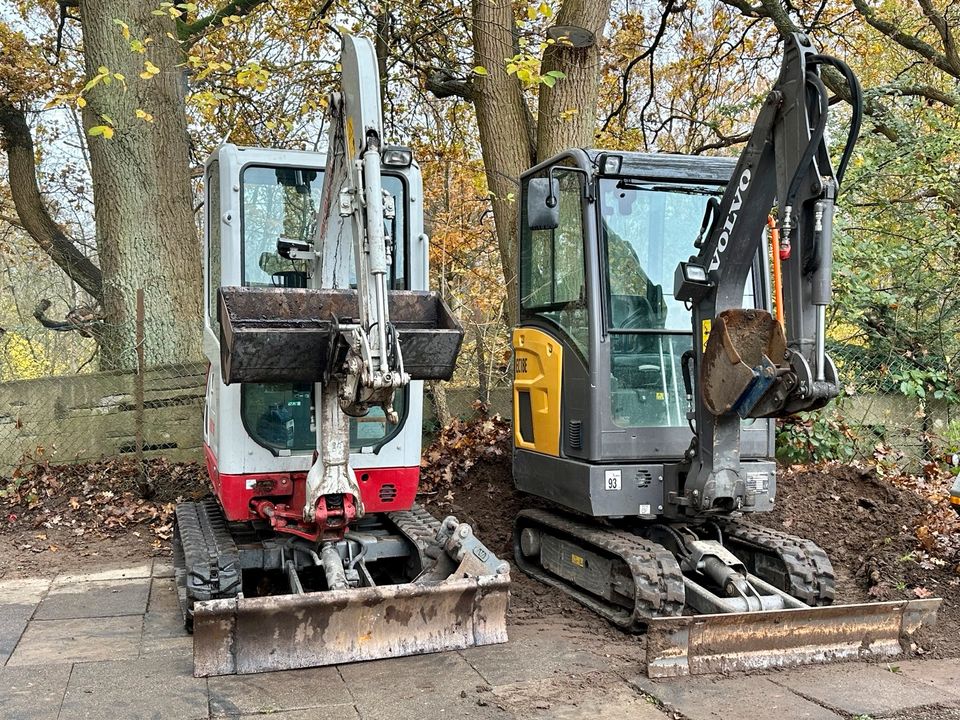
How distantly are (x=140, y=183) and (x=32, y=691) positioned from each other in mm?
6316

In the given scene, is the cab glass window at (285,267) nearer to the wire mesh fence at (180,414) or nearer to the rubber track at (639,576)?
the rubber track at (639,576)

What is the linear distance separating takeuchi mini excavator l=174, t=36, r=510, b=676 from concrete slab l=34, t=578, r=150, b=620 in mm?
417

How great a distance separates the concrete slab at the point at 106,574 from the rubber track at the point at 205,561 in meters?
0.44

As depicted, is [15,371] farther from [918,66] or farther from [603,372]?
[918,66]

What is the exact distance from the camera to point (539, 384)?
20.5ft

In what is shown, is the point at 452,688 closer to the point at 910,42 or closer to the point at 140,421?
the point at 140,421

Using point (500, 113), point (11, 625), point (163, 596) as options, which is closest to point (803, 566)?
point (163, 596)

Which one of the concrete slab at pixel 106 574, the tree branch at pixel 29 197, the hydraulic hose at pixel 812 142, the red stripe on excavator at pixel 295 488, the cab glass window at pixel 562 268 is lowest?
the concrete slab at pixel 106 574

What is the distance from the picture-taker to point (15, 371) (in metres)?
11.1

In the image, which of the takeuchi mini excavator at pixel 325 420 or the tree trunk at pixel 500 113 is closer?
the takeuchi mini excavator at pixel 325 420

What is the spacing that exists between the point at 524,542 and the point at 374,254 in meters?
2.92

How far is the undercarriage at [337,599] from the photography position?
14.7 ft

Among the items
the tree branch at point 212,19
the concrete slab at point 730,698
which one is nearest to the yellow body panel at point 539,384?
the concrete slab at point 730,698

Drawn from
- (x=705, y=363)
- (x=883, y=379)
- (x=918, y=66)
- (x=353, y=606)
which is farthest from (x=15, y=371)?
(x=918, y=66)
